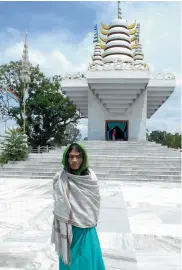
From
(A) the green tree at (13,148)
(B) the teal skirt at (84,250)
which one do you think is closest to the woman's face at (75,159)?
(B) the teal skirt at (84,250)

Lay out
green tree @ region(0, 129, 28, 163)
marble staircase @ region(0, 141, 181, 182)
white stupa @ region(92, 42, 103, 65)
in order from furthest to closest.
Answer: white stupa @ region(92, 42, 103, 65) < green tree @ region(0, 129, 28, 163) < marble staircase @ region(0, 141, 181, 182)

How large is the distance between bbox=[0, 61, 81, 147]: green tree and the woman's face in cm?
2437

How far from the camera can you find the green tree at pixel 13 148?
41.0 feet

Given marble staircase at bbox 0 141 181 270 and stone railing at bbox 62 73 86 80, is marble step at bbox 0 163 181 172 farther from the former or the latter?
stone railing at bbox 62 73 86 80

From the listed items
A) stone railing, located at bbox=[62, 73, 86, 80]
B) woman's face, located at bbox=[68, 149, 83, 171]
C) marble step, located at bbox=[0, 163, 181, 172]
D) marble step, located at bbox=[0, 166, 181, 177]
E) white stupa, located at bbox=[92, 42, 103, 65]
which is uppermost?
white stupa, located at bbox=[92, 42, 103, 65]

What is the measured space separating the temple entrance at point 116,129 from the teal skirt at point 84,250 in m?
17.9

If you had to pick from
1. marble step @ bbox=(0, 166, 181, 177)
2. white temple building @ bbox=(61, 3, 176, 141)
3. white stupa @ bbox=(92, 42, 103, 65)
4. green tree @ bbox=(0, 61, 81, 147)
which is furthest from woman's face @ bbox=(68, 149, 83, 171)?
green tree @ bbox=(0, 61, 81, 147)

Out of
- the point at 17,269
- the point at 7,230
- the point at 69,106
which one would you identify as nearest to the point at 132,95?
the point at 69,106

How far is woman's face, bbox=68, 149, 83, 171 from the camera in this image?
6.81 ft

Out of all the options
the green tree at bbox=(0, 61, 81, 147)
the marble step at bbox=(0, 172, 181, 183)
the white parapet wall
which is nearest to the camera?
the marble step at bbox=(0, 172, 181, 183)

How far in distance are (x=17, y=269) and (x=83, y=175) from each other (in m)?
1.44

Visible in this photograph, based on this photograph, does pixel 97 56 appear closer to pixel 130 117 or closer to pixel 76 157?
pixel 130 117

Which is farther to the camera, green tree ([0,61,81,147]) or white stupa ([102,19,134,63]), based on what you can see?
green tree ([0,61,81,147])

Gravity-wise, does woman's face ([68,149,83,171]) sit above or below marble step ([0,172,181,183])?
above
